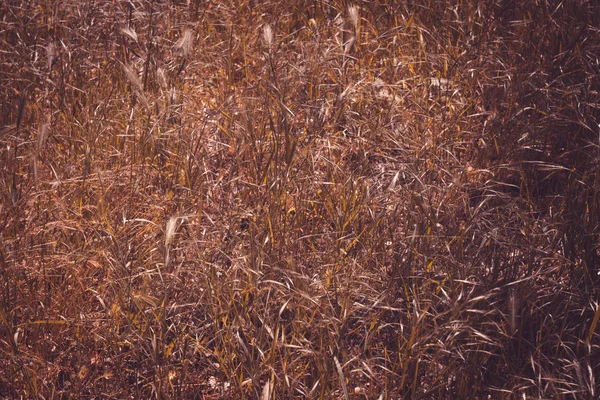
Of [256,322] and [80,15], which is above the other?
[80,15]

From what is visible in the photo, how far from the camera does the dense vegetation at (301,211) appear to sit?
6.58ft

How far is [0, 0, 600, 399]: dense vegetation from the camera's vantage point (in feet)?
6.58

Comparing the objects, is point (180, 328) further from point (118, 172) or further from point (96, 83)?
point (96, 83)

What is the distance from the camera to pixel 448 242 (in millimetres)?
2244

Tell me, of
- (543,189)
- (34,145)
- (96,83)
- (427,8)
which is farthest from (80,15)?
(543,189)

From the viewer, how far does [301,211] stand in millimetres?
2406

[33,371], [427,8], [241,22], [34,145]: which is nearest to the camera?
[33,371]

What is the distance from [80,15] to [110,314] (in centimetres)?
161

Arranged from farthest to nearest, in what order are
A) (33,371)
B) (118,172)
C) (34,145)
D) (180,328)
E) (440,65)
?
(440,65) < (34,145) < (118,172) < (180,328) < (33,371)

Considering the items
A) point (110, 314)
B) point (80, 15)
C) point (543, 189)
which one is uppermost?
point (80, 15)

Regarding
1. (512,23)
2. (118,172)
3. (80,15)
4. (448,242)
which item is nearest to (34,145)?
(118,172)

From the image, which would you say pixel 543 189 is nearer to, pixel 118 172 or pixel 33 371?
pixel 118 172

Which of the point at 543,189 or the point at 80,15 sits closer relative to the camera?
the point at 543,189

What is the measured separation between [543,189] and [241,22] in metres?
1.64
